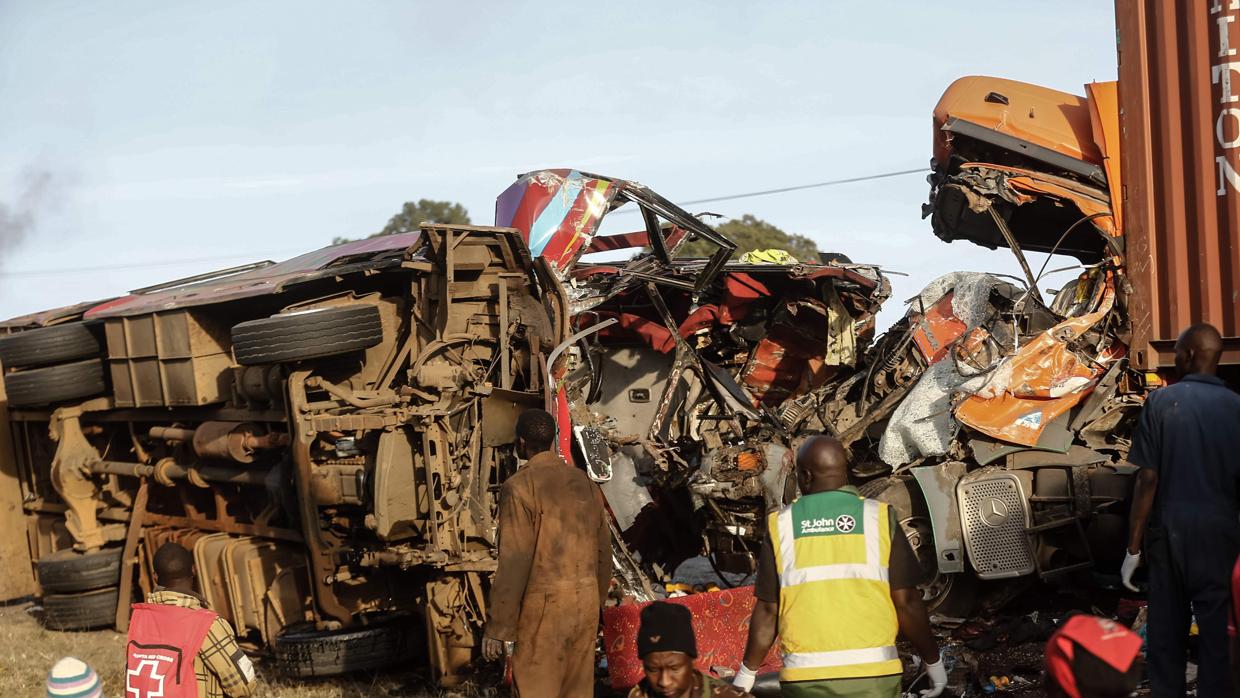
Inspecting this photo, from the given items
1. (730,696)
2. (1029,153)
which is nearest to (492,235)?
(1029,153)

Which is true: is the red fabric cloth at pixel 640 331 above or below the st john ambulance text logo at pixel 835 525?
above

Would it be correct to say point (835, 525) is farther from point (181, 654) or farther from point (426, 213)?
point (426, 213)

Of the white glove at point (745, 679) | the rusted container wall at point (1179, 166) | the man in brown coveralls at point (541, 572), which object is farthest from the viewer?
the rusted container wall at point (1179, 166)

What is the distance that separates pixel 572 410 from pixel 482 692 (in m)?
1.89

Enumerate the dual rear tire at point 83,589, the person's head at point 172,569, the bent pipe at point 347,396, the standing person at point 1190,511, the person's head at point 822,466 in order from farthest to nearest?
the dual rear tire at point 83,589 → the bent pipe at point 347,396 → the standing person at point 1190,511 → the person's head at point 172,569 → the person's head at point 822,466

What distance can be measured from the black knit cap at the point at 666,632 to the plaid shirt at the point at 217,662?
141cm

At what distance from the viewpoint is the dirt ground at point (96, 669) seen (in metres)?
7.18

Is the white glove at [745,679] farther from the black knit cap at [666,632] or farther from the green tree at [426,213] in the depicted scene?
the green tree at [426,213]

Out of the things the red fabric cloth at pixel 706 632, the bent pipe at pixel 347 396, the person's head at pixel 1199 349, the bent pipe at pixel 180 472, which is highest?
the person's head at pixel 1199 349

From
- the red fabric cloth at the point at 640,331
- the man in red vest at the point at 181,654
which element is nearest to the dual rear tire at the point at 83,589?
the red fabric cloth at the point at 640,331

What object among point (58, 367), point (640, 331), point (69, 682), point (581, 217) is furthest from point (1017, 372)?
point (58, 367)

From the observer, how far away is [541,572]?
498 centimetres

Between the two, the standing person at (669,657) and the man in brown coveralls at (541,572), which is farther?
the man in brown coveralls at (541,572)

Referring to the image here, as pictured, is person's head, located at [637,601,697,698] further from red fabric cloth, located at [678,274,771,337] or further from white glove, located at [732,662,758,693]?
red fabric cloth, located at [678,274,771,337]
